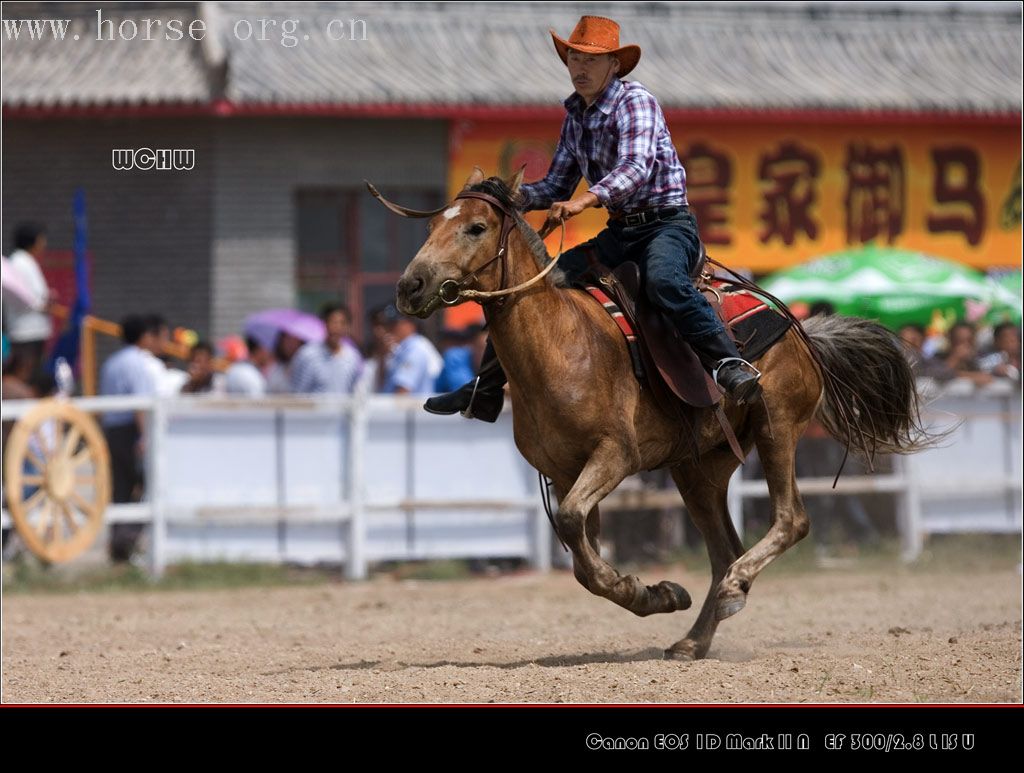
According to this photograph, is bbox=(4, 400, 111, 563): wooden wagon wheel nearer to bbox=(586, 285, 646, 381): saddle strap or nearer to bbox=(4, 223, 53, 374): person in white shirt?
bbox=(4, 223, 53, 374): person in white shirt

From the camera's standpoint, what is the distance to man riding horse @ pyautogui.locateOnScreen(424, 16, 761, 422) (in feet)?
24.3

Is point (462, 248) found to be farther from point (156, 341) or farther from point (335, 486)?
point (156, 341)

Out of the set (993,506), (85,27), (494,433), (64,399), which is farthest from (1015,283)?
(85,27)

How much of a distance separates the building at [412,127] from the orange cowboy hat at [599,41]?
10.3 metres

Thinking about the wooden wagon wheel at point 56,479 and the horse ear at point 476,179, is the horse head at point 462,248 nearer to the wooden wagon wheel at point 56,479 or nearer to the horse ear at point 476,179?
the horse ear at point 476,179

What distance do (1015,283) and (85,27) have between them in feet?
35.0

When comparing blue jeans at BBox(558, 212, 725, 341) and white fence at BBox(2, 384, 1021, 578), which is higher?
blue jeans at BBox(558, 212, 725, 341)

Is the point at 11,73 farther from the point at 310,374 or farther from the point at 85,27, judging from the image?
the point at 310,374

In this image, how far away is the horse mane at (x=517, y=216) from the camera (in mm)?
7199

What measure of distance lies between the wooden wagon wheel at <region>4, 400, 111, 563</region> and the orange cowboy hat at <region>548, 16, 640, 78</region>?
6111 millimetres

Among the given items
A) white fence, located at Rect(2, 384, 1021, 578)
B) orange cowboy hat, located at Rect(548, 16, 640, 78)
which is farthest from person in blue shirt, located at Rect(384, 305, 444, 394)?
orange cowboy hat, located at Rect(548, 16, 640, 78)

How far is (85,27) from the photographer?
1889 centimetres

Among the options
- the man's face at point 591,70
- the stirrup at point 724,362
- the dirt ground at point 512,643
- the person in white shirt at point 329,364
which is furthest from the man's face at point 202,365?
the stirrup at point 724,362

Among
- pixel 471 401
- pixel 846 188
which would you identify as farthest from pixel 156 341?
pixel 846 188
